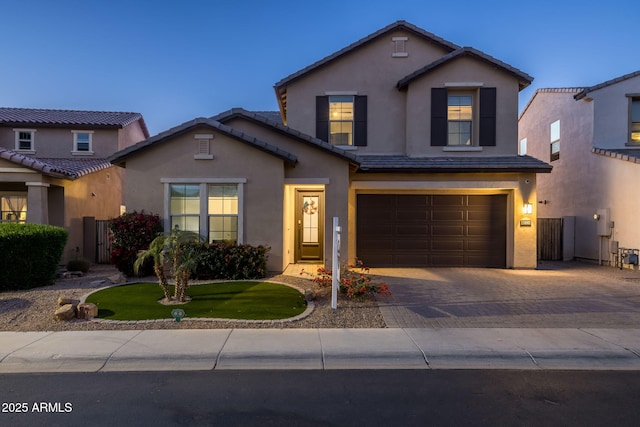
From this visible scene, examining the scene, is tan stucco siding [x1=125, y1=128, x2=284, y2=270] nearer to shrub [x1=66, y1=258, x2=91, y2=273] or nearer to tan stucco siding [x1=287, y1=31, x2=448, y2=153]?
shrub [x1=66, y1=258, x2=91, y2=273]

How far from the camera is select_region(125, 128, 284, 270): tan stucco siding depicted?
34.5ft

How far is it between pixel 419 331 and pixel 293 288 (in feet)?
11.7

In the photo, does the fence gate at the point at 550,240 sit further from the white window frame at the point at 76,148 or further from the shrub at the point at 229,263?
the white window frame at the point at 76,148

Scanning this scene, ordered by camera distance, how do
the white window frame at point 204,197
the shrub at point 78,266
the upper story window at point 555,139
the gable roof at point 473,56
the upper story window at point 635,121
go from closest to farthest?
the white window frame at point 204,197
the shrub at point 78,266
the gable roof at point 473,56
the upper story window at point 635,121
the upper story window at point 555,139

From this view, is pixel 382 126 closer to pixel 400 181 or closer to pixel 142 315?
pixel 400 181

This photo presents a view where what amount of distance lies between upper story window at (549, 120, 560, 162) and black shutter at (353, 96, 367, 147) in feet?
30.6

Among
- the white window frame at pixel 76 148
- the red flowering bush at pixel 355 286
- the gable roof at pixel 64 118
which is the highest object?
the gable roof at pixel 64 118

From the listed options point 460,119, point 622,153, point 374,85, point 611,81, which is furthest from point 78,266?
point 611,81

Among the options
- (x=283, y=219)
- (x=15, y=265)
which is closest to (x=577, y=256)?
(x=283, y=219)

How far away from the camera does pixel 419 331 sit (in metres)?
6.06

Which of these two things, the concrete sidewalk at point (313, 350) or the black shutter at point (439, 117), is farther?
the black shutter at point (439, 117)

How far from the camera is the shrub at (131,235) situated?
991 cm

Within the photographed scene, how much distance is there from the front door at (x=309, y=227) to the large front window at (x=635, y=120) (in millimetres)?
12037

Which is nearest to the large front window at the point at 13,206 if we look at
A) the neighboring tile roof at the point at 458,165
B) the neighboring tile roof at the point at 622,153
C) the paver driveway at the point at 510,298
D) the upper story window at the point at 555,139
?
the neighboring tile roof at the point at 458,165
